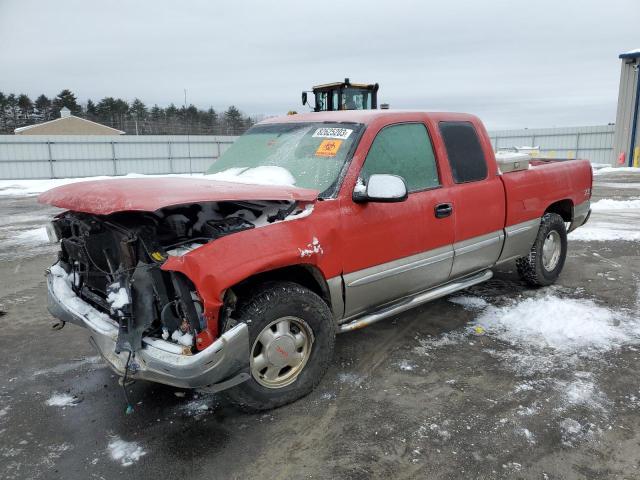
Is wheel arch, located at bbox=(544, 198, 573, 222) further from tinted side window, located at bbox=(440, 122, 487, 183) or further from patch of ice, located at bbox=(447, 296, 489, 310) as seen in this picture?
tinted side window, located at bbox=(440, 122, 487, 183)

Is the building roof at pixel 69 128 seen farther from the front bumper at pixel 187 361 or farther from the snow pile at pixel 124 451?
the snow pile at pixel 124 451

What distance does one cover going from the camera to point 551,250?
18.6ft

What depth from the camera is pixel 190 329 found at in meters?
2.80

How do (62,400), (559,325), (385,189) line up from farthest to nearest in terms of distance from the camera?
1. (559,325)
2. (62,400)
3. (385,189)

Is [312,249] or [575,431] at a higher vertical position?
[312,249]

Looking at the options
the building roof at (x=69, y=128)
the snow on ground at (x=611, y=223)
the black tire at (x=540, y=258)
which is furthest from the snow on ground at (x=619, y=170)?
the building roof at (x=69, y=128)

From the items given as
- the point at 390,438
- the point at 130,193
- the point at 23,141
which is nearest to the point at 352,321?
the point at 390,438

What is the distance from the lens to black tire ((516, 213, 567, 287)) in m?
5.36

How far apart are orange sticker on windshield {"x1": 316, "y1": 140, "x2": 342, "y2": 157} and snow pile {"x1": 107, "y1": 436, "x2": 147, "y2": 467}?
2.26m

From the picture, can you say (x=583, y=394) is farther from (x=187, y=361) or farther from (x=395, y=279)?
(x=187, y=361)

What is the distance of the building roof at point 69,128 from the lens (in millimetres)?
48500

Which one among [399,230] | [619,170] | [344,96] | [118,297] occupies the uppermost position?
[344,96]

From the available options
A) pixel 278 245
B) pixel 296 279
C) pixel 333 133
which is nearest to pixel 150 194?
pixel 278 245

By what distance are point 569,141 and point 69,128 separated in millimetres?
43750
